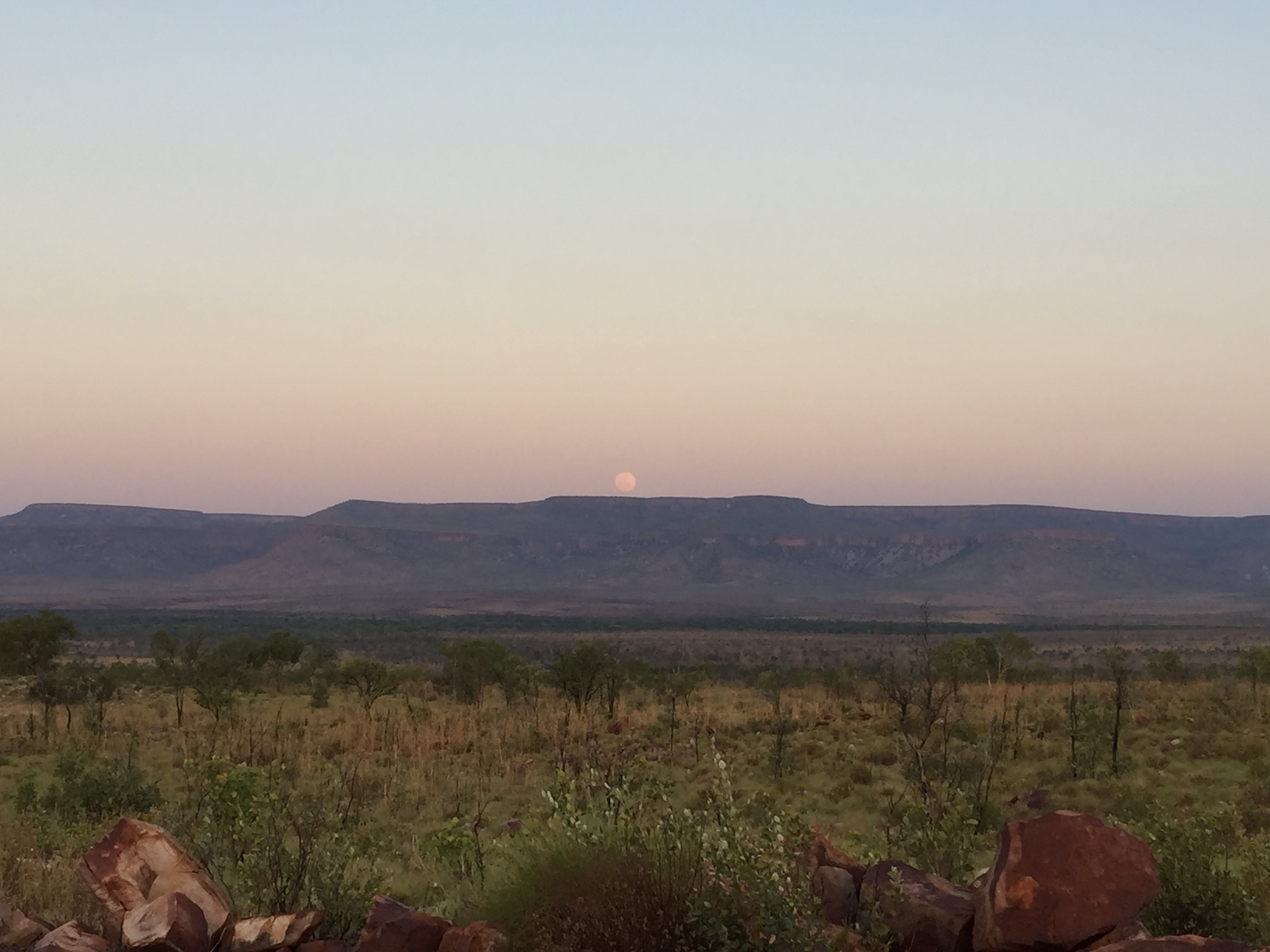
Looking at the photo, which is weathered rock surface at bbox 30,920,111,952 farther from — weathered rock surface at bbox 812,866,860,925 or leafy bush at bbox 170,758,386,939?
weathered rock surface at bbox 812,866,860,925

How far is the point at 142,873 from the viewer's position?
6.71 m

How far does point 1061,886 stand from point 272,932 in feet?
14.8

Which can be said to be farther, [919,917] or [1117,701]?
[1117,701]

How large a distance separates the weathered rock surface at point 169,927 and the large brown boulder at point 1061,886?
4.45 meters

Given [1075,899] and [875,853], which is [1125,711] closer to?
[875,853]

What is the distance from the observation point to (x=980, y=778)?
1277 cm

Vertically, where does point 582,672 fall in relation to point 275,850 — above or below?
below

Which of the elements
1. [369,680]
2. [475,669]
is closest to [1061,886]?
[369,680]

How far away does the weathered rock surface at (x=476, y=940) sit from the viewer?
5.76 m

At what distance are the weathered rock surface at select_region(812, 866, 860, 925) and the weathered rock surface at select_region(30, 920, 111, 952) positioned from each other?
4.25 metres

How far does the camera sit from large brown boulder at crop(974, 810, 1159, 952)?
559cm

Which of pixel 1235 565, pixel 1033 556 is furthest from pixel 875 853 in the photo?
pixel 1235 565

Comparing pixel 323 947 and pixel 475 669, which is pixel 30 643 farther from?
pixel 323 947

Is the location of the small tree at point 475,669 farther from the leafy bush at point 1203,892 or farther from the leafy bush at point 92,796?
the leafy bush at point 1203,892
